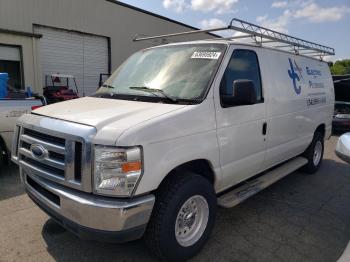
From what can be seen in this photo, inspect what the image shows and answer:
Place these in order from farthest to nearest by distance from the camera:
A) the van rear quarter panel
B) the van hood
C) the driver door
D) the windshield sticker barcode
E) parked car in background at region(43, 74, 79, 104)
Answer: parked car in background at region(43, 74, 79, 104) → the van rear quarter panel → the windshield sticker barcode → the driver door → the van hood

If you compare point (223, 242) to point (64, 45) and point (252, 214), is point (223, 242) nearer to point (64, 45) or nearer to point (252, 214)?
point (252, 214)

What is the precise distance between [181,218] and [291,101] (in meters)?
2.70

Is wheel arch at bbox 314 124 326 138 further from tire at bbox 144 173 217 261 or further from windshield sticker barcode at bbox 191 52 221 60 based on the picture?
tire at bbox 144 173 217 261

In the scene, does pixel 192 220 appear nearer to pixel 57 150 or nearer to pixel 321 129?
pixel 57 150

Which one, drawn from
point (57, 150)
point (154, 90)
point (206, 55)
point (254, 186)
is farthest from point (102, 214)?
point (254, 186)

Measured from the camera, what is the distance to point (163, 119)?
2.78m

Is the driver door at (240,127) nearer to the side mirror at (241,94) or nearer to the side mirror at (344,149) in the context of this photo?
the side mirror at (241,94)

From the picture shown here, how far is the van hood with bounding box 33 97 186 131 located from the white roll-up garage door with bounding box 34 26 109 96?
10.7m

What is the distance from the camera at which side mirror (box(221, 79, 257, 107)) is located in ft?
10.9

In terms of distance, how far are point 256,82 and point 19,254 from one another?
10.8 feet

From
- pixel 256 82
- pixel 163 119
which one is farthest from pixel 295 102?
pixel 163 119

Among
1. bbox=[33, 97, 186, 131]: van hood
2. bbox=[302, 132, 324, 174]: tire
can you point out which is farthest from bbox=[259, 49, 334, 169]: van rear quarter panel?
bbox=[33, 97, 186, 131]: van hood

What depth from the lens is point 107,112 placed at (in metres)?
2.96

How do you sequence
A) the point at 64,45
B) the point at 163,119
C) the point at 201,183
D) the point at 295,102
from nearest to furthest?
the point at 163,119 < the point at 201,183 < the point at 295,102 < the point at 64,45
